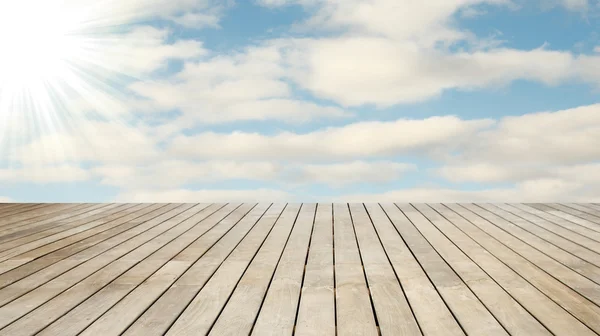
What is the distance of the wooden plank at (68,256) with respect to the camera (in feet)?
7.60

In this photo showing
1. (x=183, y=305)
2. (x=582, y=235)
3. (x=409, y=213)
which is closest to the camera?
(x=183, y=305)

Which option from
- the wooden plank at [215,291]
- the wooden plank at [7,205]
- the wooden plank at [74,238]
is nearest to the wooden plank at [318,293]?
the wooden plank at [215,291]

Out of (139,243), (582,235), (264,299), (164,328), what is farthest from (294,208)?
(164,328)

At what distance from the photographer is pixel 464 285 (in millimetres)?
2121

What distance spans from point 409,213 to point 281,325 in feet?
8.81

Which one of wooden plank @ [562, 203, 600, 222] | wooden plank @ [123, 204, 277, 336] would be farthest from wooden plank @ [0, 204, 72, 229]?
wooden plank @ [562, 203, 600, 222]

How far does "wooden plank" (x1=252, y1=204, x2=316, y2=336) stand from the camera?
1638 mm

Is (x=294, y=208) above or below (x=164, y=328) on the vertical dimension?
above

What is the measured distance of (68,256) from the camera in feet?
8.95

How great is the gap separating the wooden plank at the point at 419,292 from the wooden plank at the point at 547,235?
3.02 feet

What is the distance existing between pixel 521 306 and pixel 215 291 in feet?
3.83

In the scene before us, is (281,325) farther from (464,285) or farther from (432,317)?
(464,285)

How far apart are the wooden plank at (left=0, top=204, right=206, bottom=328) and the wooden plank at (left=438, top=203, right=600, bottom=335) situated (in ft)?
6.17

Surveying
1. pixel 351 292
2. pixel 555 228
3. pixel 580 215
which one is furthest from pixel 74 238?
pixel 580 215
